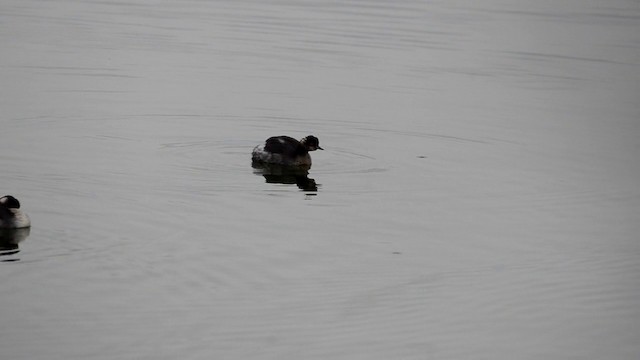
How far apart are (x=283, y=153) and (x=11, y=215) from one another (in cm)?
583

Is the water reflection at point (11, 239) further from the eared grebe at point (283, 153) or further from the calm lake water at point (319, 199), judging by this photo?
the eared grebe at point (283, 153)

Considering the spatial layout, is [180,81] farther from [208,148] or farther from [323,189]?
[323,189]

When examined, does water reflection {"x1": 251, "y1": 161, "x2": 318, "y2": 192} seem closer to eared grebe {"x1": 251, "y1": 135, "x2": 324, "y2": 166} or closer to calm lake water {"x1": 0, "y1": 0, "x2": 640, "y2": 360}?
eared grebe {"x1": 251, "y1": 135, "x2": 324, "y2": 166}

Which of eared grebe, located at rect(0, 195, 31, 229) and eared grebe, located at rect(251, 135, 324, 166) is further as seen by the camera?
eared grebe, located at rect(251, 135, 324, 166)

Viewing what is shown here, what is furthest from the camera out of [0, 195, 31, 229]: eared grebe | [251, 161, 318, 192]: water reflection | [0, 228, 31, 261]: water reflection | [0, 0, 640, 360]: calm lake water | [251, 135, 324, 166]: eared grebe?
[251, 135, 324, 166]: eared grebe

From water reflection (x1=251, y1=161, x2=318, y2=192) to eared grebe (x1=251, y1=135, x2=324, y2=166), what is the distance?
0.06 meters

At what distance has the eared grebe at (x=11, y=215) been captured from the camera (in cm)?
1502

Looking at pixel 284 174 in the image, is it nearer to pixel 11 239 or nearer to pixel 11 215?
pixel 11 215

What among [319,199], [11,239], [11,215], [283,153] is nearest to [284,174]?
[283,153]

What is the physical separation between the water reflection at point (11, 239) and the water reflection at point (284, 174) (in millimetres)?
4913

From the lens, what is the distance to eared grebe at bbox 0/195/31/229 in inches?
591

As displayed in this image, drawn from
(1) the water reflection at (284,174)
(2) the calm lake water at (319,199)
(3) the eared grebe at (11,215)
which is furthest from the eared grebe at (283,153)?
(3) the eared grebe at (11,215)

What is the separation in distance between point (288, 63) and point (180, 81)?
3.74 metres

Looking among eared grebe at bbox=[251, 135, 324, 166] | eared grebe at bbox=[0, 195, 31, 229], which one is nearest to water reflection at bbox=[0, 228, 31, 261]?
eared grebe at bbox=[0, 195, 31, 229]
